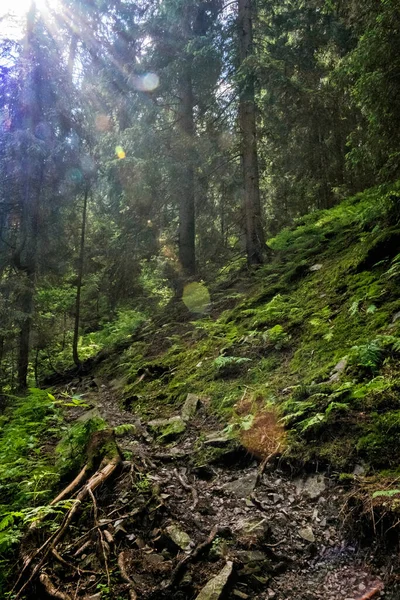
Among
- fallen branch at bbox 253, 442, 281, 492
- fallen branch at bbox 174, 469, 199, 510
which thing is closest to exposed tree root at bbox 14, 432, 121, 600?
fallen branch at bbox 174, 469, 199, 510

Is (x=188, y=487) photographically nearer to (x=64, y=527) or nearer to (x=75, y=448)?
(x=64, y=527)

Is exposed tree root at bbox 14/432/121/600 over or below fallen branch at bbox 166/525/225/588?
over

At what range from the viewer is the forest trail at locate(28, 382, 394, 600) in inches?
113

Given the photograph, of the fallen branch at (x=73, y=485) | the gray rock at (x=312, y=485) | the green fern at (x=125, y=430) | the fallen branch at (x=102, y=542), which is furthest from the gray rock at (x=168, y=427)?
the gray rock at (x=312, y=485)

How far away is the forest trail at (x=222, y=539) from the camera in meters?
2.88

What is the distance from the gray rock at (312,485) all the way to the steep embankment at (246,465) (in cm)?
1

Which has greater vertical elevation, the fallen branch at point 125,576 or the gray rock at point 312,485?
the gray rock at point 312,485

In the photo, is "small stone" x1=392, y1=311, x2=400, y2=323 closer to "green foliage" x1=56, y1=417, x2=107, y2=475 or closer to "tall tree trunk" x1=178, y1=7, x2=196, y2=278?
"green foliage" x1=56, y1=417, x2=107, y2=475

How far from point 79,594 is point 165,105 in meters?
14.8

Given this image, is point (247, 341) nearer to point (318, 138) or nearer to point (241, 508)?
point (241, 508)

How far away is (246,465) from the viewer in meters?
4.66

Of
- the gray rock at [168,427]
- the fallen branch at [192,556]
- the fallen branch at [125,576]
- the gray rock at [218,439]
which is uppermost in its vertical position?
the gray rock at [218,439]

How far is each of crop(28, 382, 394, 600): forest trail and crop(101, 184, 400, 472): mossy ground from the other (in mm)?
508

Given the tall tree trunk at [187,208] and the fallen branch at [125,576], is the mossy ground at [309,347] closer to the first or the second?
the fallen branch at [125,576]
